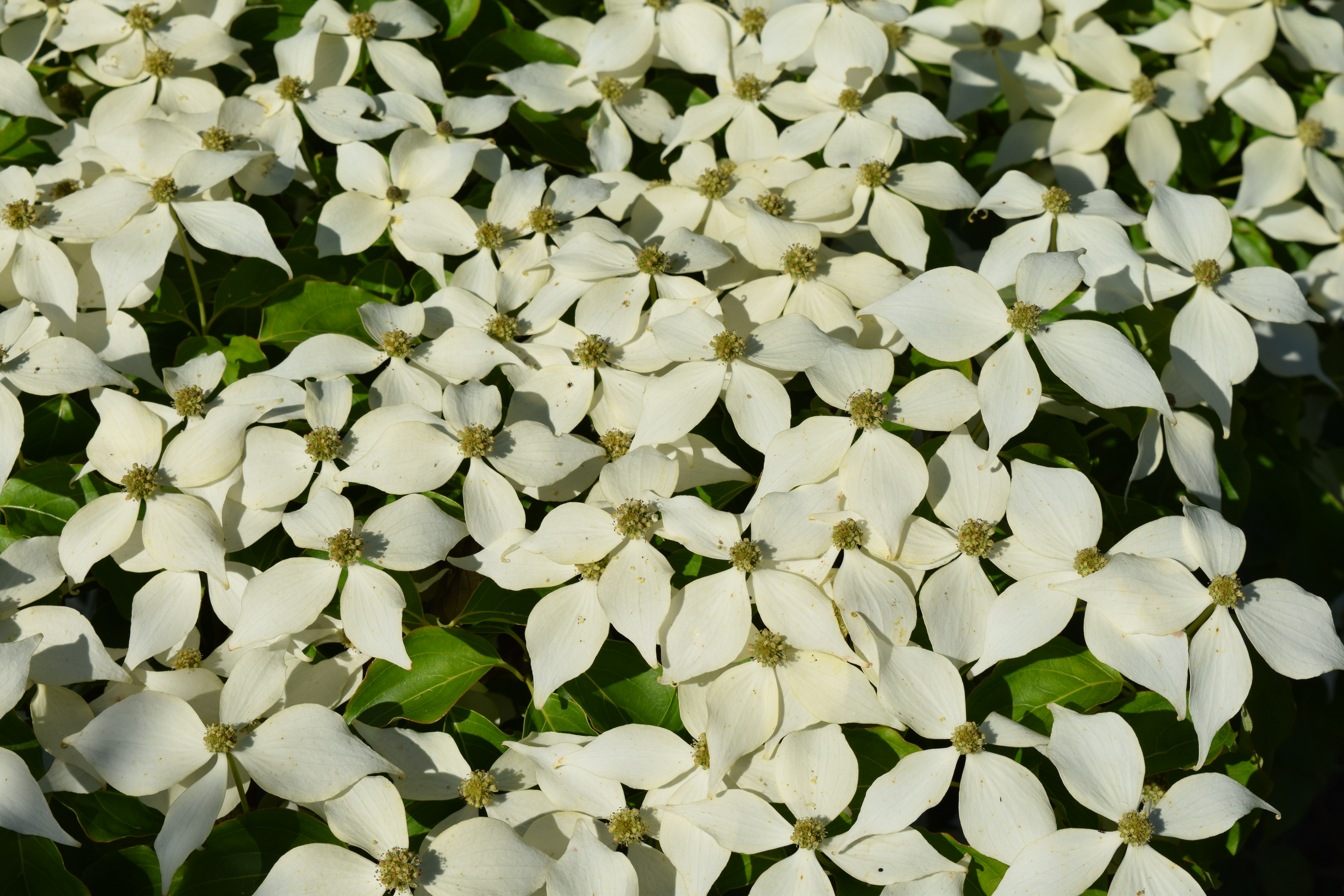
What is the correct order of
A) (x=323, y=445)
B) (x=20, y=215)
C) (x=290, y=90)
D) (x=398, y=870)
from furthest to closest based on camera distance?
(x=290, y=90) < (x=20, y=215) < (x=323, y=445) < (x=398, y=870)

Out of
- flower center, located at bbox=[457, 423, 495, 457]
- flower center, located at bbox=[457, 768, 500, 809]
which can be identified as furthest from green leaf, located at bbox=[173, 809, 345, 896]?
flower center, located at bbox=[457, 423, 495, 457]

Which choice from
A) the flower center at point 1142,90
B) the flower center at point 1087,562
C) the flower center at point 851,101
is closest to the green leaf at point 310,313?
the flower center at point 851,101

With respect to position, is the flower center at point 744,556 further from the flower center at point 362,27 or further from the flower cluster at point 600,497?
the flower center at point 362,27

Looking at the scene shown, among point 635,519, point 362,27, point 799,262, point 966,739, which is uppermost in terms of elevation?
point 362,27

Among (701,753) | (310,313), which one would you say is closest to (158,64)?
(310,313)

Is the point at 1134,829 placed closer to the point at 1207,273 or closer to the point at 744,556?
the point at 744,556

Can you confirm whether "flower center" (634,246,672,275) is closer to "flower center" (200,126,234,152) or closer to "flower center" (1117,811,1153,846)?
"flower center" (200,126,234,152)
